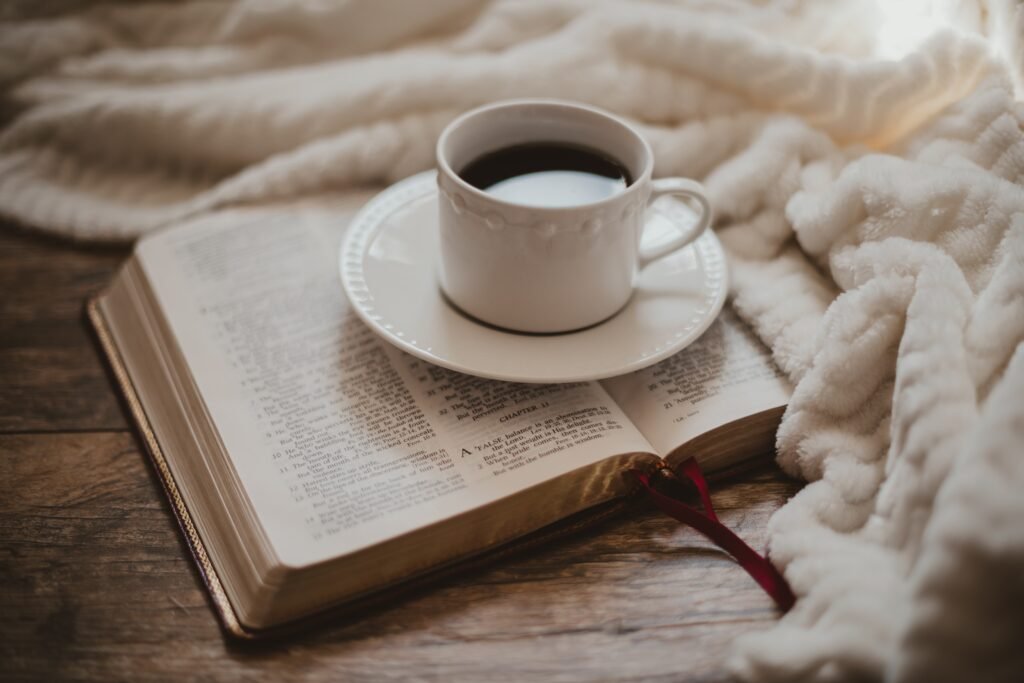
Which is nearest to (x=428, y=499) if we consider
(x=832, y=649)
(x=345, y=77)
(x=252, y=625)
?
(x=252, y=625)

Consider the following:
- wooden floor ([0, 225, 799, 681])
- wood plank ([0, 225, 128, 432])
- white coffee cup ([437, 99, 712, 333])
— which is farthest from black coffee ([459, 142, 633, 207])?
wood plank ([0, 225, 128, 432])

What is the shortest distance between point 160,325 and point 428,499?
1.00 ft

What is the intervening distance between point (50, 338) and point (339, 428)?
0.31 metres

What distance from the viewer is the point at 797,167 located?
2.52 feet

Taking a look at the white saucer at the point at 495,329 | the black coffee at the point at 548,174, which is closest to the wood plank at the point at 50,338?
the white saucer at the point at 495,329

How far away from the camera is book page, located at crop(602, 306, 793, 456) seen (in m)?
0.63

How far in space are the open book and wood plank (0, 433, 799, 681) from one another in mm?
22

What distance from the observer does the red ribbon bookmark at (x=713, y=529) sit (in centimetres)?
56

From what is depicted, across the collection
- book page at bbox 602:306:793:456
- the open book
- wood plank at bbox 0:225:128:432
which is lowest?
wood plank at bbox 0:225:128:432

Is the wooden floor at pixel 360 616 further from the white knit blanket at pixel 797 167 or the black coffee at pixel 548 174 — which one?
the black coffee at pixel 548 174

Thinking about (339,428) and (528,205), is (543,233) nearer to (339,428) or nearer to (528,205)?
(528,205)

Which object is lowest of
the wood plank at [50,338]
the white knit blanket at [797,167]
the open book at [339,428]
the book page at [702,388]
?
the wood plank at [50,338]

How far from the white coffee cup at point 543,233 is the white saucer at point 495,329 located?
0.05 ft

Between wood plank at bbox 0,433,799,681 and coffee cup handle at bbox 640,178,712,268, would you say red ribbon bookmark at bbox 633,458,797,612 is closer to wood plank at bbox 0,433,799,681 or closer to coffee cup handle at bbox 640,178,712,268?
wood plank at bbox 0,433,799,681
